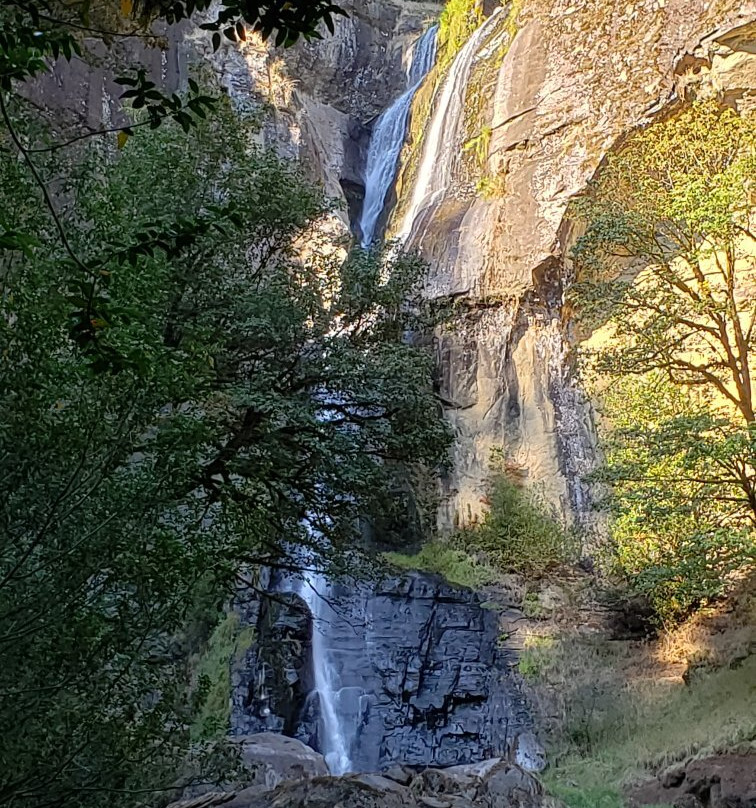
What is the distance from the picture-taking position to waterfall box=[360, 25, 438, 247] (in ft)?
79.9

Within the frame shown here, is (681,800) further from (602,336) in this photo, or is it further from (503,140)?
(503,140)

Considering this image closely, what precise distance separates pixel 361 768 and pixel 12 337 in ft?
31.3

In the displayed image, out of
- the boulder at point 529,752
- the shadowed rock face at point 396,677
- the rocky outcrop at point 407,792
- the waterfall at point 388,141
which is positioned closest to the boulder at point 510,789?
the rocky outcrop at point 407,792

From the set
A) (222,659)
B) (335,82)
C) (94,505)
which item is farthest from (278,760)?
(335,82)

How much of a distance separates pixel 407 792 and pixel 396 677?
601cm

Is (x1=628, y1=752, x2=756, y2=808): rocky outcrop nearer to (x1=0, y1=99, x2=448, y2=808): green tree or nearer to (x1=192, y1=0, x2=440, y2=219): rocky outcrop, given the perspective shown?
(x1=0, y1=99, x2=448, y2=808): green tree

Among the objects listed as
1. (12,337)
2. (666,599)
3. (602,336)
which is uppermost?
(602,336)

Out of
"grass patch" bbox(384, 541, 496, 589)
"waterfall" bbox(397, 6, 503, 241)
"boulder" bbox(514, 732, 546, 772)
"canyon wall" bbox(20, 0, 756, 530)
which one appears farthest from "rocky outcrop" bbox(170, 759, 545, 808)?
"waterfall" bbox(397, 6, 503, 241)

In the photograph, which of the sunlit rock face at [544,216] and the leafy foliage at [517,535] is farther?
the sunlit rock face at [544,216]

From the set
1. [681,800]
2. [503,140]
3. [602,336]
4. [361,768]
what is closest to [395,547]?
[361,768]

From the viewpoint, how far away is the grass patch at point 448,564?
14617 mm

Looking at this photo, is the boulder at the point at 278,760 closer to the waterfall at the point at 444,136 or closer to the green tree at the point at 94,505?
the green tree at the point at 94,505

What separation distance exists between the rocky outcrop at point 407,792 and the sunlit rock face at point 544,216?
924cm

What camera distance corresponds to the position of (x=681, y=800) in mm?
8164
